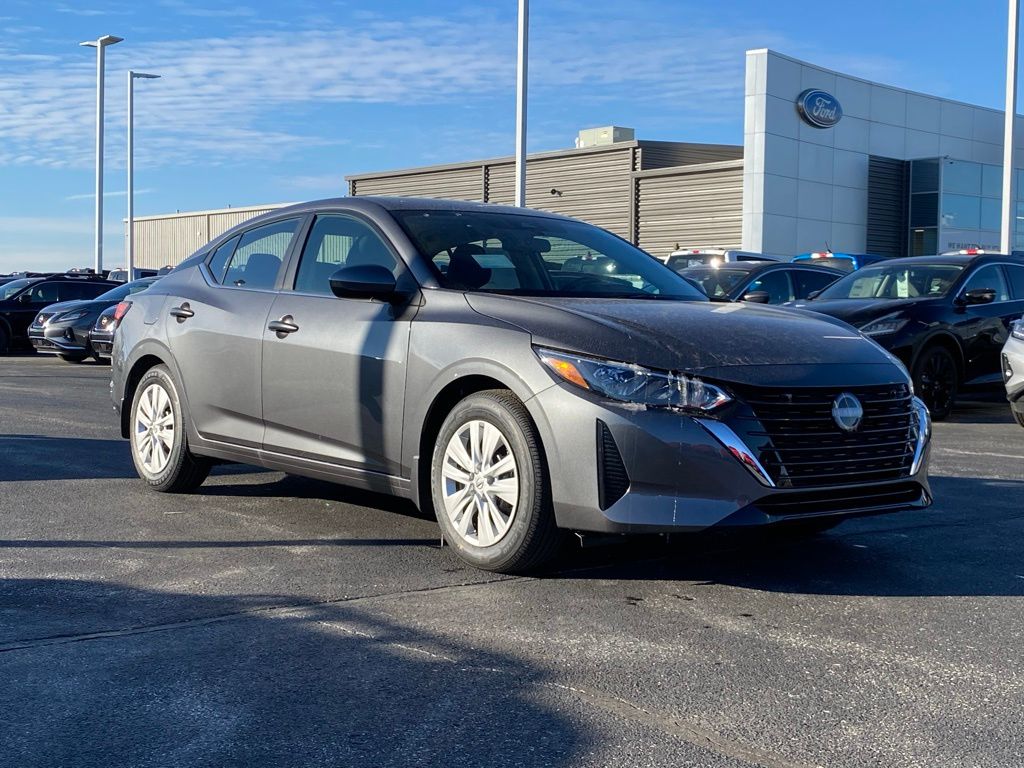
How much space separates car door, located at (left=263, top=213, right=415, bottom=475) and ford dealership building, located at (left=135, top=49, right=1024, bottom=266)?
2889 centimetres

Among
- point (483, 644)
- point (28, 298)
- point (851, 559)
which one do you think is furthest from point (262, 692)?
point (28, 298)

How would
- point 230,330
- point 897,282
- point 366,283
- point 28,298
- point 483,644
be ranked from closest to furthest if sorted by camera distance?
point 483,644 < point 366,283 < point 230,330 < point 897,282 < point 28,298

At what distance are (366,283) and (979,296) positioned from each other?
8.67m

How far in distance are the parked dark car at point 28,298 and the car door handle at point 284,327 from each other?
66.9ft

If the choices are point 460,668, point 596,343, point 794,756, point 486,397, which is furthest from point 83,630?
point 794,756

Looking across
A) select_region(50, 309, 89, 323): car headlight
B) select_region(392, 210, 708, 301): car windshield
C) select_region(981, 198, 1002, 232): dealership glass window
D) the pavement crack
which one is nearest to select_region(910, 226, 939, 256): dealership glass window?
select_region(981, 198, 1002, 232): dealership glass window

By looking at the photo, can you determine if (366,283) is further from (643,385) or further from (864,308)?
→ (864,308)

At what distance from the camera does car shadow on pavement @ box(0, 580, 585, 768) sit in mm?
3279

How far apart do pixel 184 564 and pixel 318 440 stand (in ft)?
3.14

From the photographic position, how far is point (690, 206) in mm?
37250

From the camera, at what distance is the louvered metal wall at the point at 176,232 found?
213 ft

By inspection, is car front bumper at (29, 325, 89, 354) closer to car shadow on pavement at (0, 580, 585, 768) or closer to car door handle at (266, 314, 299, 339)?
car door handle at (266, 314, 299, 339)

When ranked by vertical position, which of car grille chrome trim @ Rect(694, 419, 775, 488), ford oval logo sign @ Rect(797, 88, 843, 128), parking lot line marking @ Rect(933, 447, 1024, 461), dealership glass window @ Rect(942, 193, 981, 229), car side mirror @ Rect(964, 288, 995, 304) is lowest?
parking lot line marking @ Rect(933, 447, 1024, 461)

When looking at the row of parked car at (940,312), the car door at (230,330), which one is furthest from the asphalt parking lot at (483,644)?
the row of parked car at (940,312)
